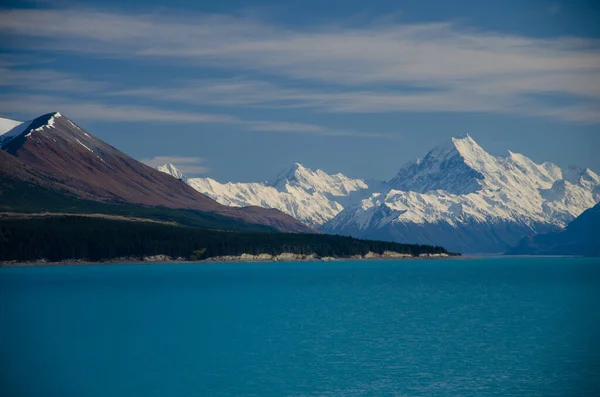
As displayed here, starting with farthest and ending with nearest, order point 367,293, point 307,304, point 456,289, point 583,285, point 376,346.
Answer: point 583,285 → point 456,289 → point 367,293 → point 307,304 → point 376,346

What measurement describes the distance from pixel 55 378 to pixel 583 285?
132 meters

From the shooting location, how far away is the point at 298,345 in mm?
81688

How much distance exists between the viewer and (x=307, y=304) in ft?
414

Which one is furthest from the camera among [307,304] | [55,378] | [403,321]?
[307,304]

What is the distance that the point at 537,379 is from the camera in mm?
64500

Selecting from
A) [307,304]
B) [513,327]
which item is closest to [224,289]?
[307,304]

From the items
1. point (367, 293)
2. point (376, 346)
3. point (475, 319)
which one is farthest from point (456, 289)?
point (376, 346)

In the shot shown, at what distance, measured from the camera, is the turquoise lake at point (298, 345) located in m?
63.2

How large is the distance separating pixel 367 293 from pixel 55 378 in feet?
295

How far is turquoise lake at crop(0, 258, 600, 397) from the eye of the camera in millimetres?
63219

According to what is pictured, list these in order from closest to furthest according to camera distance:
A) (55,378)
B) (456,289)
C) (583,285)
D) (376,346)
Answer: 1. (55,378)
2. (376,346)
3. (456,289)
4. (583,285)

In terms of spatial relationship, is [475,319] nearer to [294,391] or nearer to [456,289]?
[294,391]

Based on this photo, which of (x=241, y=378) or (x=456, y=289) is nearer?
(x=241, y=378)

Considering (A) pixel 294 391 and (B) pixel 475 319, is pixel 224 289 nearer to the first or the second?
(B) pixel 475 319
